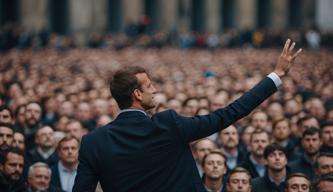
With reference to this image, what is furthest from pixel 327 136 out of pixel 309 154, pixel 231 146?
pixel 231 146

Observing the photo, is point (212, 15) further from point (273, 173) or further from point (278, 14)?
point (273, 173)

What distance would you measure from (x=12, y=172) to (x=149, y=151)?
14.1 ft

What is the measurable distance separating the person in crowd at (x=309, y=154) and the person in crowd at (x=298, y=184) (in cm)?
146

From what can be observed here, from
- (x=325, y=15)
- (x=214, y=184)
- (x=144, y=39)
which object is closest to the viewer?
(x=214, y=184)

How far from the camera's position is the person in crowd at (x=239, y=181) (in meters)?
9.02

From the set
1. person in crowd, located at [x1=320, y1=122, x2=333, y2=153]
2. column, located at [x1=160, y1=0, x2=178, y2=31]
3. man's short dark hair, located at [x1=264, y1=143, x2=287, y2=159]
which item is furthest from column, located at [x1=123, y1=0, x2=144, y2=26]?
man's short dark hair, located at [x1=264, y1=143, x2=287, y2=159]

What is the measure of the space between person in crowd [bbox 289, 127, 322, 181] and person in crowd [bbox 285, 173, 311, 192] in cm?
146

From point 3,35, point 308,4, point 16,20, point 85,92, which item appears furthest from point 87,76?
point 308,4

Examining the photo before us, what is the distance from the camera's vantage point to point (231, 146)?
37.8 feet

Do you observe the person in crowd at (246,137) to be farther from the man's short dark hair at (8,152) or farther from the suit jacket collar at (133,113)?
the suit jacket collar at (133,113)

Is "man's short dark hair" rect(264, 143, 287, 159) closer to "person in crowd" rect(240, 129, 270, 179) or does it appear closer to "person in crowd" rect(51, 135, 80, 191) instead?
"person in crowd" rect(240, 129, 270, 179)

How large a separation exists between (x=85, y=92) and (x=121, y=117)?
1298 cm

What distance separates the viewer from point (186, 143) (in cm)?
529

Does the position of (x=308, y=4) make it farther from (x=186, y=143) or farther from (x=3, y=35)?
(x=186, y=143)
